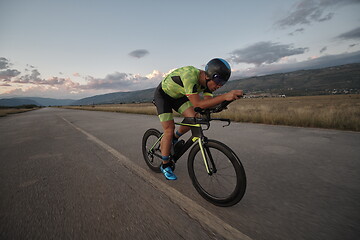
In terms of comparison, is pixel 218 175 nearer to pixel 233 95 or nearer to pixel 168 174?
pixel 168 174

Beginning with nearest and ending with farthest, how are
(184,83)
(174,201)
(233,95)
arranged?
(233,95) < (174,201) < (184,83)

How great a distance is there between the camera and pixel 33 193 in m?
2.41

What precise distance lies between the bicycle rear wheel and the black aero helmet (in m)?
1.52

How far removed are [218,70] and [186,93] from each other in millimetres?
505

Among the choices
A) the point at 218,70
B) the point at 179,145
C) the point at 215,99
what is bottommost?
the point at 179,145

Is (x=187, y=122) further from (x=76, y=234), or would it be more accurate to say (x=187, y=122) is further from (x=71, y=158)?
(x=71, y=158)

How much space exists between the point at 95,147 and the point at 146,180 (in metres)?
2.91

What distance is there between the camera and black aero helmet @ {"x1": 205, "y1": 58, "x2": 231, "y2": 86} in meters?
2.18

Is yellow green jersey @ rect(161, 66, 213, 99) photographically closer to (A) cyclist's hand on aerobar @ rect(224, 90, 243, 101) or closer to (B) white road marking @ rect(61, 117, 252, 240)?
(A) cyclist's hand on aerobar @ rect(224, 90, 243, 101)

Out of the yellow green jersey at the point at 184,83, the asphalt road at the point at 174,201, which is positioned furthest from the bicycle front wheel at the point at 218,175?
the yellow green jersey at the point at 184,83

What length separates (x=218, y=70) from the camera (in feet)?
7.15

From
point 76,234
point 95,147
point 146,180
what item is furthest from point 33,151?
point 76,234

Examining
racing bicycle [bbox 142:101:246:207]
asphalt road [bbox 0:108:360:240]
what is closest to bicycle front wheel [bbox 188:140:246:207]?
racing bicycle [bbox 142:101:246:207]

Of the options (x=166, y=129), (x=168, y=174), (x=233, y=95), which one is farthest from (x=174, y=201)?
(x=233, y=95)
